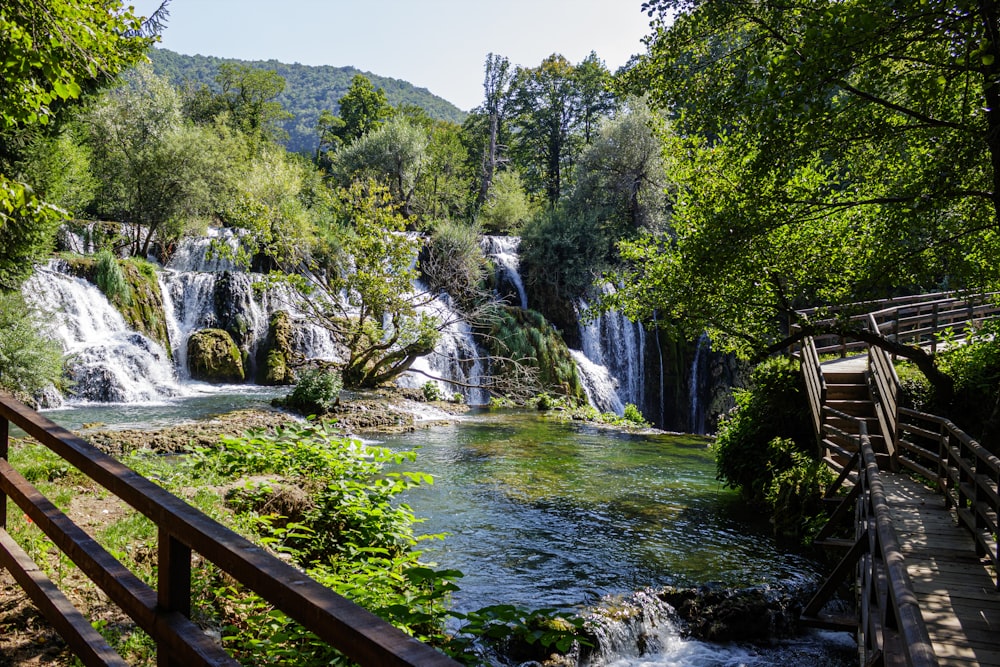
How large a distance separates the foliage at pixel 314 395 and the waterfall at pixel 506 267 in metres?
13.3

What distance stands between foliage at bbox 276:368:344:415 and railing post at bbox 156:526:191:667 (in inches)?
568

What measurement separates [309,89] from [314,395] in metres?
116

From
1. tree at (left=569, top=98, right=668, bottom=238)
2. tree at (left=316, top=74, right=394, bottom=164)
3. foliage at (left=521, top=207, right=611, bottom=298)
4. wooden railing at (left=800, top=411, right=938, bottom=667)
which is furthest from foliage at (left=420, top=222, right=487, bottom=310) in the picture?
tree at (left=316, top=74, right=394, bottom=164)

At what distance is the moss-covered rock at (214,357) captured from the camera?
64.0 feet

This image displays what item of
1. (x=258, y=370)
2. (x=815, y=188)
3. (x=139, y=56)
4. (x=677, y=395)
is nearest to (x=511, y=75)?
(x=677, y=395)

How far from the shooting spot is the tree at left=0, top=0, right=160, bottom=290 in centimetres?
503

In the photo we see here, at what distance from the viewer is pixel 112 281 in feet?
61.7

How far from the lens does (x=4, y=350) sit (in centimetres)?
1293

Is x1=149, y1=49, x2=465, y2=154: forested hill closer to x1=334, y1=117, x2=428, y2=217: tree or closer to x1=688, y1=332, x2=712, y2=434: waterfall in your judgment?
x1=334, y1=117, x2=428, y2=217: tree

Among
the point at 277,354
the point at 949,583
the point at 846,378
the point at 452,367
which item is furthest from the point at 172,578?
the point at 452,367

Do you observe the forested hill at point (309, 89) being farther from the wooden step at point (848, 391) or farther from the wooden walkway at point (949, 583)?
the wooden walkway at point (949, 583)

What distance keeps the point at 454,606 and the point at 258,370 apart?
52.4ft

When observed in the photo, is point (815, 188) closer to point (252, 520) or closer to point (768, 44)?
point (768, 44)

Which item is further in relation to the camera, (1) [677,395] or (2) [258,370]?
(1) [677,395]
